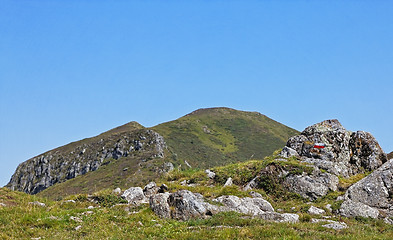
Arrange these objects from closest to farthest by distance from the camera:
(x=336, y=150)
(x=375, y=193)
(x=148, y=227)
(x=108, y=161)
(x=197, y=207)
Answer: (x=148, y=227) → (x=197, y=207) → (x=375, y=193) → (x=336, y=150) → (x=108, y=161)

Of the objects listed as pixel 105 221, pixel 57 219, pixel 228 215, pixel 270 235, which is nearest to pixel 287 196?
pixel 228 215

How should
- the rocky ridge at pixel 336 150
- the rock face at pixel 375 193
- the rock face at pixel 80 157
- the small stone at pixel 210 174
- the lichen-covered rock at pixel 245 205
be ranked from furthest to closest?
1. the rock face at pixel 80 157
2. the rocky ridge at pixel 336 150
3. the small stone at pixel 210 174
4. the rock face at pixel 375 193
5. the lichen-covered rock at pixel 245 205

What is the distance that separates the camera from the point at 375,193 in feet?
66.3

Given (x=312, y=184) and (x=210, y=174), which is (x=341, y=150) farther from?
(x=210, y=174)

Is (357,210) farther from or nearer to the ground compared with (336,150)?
nearer to the ground

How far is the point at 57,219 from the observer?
1459cm

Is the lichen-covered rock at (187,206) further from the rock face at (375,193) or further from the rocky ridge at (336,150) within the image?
the rocky ridge at (336,150)

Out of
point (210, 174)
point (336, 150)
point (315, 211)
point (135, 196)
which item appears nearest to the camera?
point (315, 211)

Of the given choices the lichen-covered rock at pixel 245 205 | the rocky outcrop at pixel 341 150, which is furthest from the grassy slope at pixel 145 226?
the rocky outcrop at pixel 341 150

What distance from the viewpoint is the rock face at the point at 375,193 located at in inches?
747

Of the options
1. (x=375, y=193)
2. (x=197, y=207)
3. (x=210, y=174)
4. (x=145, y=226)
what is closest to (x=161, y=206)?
(x=197, y=207)

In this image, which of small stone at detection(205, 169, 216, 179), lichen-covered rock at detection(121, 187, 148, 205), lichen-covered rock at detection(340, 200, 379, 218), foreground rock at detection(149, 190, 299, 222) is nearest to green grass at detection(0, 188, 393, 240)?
foreground rock at detection(149, 190, 299, 222)

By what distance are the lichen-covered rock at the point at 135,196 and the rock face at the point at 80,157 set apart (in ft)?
369

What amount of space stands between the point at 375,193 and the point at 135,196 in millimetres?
14088
